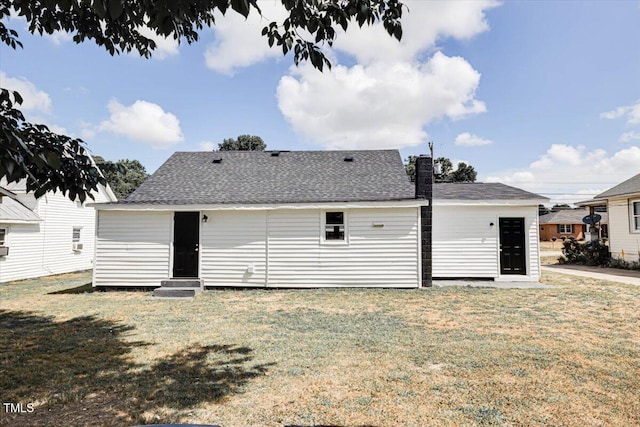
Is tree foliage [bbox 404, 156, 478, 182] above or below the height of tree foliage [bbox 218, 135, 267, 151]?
below

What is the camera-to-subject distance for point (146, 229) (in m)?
10.3

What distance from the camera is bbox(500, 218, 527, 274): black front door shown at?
1105 cm

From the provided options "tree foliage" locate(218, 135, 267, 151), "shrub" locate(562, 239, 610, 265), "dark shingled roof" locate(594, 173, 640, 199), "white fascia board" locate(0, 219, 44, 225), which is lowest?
"shrub" locate(562, 239, 610, 265)

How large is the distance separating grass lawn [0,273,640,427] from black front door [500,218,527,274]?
3.20m

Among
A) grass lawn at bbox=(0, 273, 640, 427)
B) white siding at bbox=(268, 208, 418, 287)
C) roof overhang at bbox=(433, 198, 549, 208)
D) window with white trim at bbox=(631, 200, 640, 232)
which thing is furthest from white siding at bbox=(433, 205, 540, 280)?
window with white trim at bbox=(631, 200, 640, 232)

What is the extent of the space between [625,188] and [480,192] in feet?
31.1

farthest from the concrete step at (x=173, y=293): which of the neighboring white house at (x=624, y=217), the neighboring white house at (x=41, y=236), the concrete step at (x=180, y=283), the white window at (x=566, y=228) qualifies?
the white window at (x=566, y=228)

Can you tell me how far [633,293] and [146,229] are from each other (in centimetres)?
1443

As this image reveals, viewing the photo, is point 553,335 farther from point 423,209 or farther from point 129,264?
point 129,264

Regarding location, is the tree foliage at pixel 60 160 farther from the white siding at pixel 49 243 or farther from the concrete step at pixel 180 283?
the white siding at pixel 49 243

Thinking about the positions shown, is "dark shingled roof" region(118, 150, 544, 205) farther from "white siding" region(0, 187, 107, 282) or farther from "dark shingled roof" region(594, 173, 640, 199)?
A: "dark shingled roof" region(594, 173, 640, 199)

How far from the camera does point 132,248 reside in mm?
10211

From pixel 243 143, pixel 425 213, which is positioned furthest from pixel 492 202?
pixel 243 143

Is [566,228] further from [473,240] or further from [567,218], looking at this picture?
[473,240]
